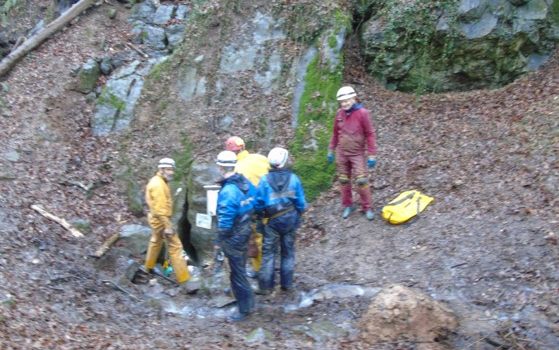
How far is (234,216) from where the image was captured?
7.67 metres

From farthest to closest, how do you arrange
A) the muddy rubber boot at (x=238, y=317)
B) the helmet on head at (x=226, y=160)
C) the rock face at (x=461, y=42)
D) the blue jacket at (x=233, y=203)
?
the rock face at (x=461, y=42)
the muddy rubber boot at (x=238, y=317)
the helmet on head at (x=226, y=160)
the blue jacket at (x=233, y=203)

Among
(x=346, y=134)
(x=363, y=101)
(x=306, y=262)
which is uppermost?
(x=363, y=101)

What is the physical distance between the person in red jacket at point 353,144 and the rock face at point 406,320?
2609 mm

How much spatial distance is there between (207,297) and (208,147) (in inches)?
149

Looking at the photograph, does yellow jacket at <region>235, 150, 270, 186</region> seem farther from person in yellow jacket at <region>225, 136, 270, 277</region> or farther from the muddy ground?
the muddy ground

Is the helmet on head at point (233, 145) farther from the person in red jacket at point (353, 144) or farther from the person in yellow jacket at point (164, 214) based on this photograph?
the person in red jacket at point (353, 144)

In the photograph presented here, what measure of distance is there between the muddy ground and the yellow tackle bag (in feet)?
0.44

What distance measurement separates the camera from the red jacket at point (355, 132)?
951 centimetres

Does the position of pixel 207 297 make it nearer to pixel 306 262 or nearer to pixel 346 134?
pixel 306 262

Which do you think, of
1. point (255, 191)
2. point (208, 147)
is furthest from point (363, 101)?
point (255, 191)

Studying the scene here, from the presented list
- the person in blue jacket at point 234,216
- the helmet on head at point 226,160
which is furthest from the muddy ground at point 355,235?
the helmet on head at point 226,160

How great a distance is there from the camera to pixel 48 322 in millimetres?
7402

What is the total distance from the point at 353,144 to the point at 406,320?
335cm

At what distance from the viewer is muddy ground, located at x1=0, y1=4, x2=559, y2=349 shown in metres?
7.45
